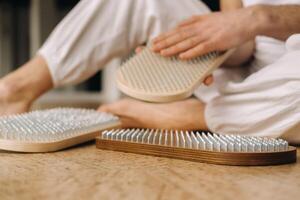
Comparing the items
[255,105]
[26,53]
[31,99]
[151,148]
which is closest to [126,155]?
[151,148]

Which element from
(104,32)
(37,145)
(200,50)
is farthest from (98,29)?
(37,145)

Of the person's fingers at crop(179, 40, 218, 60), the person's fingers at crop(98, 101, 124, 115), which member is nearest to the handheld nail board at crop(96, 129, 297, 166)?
the person's fingers at crop(179, 40, 218, 60)

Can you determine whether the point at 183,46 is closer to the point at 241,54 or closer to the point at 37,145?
the point at 241,54

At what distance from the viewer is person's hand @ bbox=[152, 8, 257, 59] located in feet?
2.88

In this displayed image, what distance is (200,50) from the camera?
91 centimetres

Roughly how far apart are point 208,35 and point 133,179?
1.32 ft

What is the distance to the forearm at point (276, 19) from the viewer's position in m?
0.87

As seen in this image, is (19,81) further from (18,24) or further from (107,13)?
(18,24)

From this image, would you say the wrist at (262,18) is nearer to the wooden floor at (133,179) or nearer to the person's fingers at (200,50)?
the person's fingers at (200,50)

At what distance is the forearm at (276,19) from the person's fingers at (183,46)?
12 cm

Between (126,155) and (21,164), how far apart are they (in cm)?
17

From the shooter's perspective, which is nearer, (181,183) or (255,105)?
(181,183)

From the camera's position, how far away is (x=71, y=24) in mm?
1101

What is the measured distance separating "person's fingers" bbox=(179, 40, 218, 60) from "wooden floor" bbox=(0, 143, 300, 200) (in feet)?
0.82
